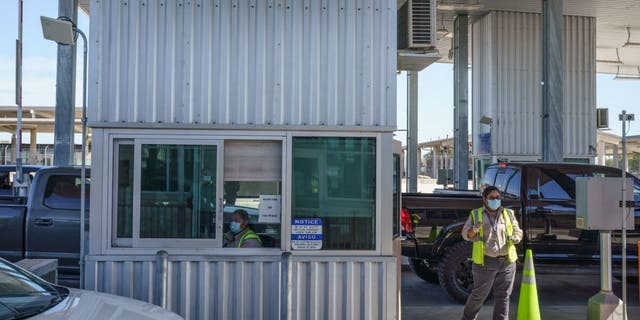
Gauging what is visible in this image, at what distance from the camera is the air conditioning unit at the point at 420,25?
6.27m

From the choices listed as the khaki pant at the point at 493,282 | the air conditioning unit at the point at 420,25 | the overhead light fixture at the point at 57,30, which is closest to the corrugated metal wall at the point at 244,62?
the overhead light fixture at the point at 57,30

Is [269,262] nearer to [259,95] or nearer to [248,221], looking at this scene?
[248,221]

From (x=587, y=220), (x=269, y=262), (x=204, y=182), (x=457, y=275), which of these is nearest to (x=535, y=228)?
(x=457, y=275)

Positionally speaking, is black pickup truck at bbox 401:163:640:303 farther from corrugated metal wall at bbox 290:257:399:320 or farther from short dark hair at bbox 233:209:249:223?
short dark hair at bbox 233:209:249:223

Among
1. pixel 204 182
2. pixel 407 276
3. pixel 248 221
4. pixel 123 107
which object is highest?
pixel 123 107

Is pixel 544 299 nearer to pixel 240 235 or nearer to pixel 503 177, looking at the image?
pixel 503 177

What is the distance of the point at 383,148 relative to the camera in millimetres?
5641

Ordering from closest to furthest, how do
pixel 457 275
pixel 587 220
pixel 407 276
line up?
pixel 587 220
pixel 457 275
pixel 407 276

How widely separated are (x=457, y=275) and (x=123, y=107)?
508 centimetres

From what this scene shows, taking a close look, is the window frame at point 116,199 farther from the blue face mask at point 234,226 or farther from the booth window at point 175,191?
the blue face mask at point 234,226

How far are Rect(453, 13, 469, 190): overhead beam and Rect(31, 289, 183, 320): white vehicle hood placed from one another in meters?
16.5

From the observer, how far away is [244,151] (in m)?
5.68

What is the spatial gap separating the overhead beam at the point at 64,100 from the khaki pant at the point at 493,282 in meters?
8.58

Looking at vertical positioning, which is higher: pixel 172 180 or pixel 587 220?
pixel 172 180
